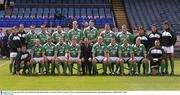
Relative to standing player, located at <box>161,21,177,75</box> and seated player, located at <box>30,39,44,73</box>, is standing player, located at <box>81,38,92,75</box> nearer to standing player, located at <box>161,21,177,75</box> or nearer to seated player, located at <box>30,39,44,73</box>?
seated player, located at <box>30,39,44,73</box>

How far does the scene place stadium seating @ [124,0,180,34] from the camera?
121 ft

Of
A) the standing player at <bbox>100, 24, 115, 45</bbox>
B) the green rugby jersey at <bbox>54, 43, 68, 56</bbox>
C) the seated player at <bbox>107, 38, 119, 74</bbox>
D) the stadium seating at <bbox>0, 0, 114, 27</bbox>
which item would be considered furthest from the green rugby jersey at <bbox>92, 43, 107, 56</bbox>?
the stadium seating at <bbox>0, 0, 114, 27</bbox>

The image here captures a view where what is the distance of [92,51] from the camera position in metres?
18.3

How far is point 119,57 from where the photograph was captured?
60.5ft

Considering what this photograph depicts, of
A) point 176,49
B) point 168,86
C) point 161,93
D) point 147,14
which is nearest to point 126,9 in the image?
point 147,14

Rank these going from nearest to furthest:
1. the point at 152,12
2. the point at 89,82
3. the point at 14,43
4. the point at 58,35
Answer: the point at 89,82 < the point at 14,43 < the point at 58,35 < the point at 152,12

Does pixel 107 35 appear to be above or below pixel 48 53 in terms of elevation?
above

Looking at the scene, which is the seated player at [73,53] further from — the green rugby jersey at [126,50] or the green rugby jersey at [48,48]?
the green rugby jersey at [126,50]

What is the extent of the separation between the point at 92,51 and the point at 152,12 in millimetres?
21409

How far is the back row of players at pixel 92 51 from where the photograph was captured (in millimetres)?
18344

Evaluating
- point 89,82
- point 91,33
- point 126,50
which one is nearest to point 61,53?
point 91,33

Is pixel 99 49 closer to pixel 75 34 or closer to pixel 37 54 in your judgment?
pixel 75 34

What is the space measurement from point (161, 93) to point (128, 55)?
9.20m

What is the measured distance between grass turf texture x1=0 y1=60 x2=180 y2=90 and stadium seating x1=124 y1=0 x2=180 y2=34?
18.5 meters
